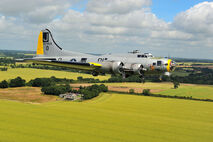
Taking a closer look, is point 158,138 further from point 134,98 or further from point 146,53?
point 134,98

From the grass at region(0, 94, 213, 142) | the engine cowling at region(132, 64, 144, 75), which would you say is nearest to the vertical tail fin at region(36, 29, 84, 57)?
the engine cowling at region(132, 64, 144, 75)

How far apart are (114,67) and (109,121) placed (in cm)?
5165

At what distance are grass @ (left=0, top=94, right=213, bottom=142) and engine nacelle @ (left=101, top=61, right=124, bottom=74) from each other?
3568cm

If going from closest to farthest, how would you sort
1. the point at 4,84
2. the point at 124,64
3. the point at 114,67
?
the point at 114,67, the point at 124,64, the point at 4,84

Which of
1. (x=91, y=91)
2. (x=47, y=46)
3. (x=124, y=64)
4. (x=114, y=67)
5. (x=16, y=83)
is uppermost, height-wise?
(x=47, y=46)

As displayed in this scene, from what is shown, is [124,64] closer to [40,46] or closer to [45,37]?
[45,37]

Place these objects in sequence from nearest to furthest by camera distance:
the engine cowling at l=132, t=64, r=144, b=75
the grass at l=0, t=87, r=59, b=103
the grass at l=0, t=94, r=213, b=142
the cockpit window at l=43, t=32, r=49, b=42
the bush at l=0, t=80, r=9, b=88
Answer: the engine cowling at l=132, t=64, r=144, b=75, the cockpit window at l=43, t=32, r=49, b=42, the grass at l=0, t=94, r=213, b=142, the grass at l=0, t=87, r=59, b=103, the bush at l=0, t=80, r=9, b=88

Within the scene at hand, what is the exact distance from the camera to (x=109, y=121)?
278 feet

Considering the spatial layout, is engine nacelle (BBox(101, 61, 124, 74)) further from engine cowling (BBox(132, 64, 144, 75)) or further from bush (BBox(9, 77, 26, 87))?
bush (BBox(9, 77, 26, 87))

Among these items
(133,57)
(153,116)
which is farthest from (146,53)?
(153,116)

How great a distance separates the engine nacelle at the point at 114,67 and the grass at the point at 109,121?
3568cm

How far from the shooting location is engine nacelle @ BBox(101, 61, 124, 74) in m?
37.6

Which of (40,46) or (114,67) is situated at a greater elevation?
(40,46)

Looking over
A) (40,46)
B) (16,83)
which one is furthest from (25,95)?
(40,46)
